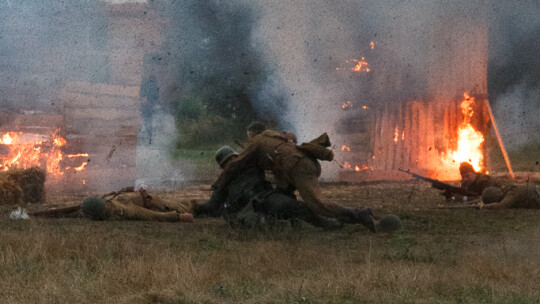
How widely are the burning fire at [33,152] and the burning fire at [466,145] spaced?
1006 centimetres

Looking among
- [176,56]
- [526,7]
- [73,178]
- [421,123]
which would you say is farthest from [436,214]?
[176,56]

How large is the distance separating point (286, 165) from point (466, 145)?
456 inches

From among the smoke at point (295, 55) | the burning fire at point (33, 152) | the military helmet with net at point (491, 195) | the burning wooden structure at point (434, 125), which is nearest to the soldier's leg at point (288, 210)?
the military helmet with net at point (491, 195)

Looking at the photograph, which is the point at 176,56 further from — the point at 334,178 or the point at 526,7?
the point at 526,7

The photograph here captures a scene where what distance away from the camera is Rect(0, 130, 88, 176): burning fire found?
15188 mm

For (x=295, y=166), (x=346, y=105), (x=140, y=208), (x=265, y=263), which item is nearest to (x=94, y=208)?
(x=140, y=208)

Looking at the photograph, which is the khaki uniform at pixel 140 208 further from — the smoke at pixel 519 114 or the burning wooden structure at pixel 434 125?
the smoke at pixel 519 114

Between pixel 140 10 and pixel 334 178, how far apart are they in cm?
750

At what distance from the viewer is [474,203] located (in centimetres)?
1301

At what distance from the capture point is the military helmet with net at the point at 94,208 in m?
10.1

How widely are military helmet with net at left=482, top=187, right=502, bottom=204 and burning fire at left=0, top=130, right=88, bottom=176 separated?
894cm

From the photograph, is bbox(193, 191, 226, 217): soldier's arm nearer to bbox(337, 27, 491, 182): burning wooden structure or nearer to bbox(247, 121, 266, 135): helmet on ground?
bbox(247, 121, 266, 135): helmet on ground

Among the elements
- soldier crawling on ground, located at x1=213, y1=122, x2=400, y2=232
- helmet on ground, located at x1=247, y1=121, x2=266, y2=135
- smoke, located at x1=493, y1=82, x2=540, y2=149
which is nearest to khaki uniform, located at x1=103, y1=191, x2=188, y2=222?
soldier crawling on ground, located at x1=213, y1=122, x2=400, y2=232

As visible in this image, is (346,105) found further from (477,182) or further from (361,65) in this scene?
(477,182)
